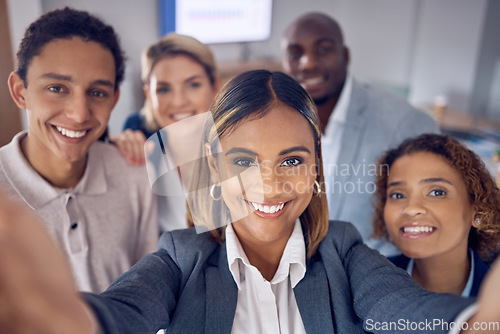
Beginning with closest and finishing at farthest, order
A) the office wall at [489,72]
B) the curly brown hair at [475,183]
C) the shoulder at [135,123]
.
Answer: the curly brown hair at [475,183] < the shoulder at [135,123] < the office wall at [489,72]

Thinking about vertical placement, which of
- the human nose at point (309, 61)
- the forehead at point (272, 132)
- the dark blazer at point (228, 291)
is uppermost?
the human nose at point (309, 61)

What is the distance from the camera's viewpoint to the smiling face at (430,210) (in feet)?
2.92

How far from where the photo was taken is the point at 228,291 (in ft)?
2.57

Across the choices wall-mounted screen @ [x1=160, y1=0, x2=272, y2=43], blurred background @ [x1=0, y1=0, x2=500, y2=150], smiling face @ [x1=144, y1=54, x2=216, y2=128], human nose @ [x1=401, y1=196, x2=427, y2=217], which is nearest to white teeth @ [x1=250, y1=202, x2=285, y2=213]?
human nose @ [x1=401, y1=196, x2=427, y2=217]

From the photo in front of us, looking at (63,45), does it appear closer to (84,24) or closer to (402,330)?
(84,24)

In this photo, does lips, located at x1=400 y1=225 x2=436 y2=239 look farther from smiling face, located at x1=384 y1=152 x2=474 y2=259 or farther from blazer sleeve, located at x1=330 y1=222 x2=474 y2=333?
blazer sleeve, located at x1=330 y1=222 x2=474 y2=333

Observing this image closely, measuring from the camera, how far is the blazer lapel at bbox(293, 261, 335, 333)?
0.75 metres

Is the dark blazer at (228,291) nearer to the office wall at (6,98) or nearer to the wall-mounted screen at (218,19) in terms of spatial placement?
the office wall at (6,98)

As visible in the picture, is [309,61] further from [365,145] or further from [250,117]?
[250,117]

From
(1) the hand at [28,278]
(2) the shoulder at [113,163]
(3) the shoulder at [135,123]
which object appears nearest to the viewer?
(1) the hand at [28,278]

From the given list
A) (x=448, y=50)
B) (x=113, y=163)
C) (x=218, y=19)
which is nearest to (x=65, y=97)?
(x=113, y=163)

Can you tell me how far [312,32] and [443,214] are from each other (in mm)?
924

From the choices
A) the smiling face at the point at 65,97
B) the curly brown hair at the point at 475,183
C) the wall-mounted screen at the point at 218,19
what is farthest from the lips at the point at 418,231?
the wall-mounted screen at the point at 218,19

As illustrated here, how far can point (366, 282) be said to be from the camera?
75 cm
